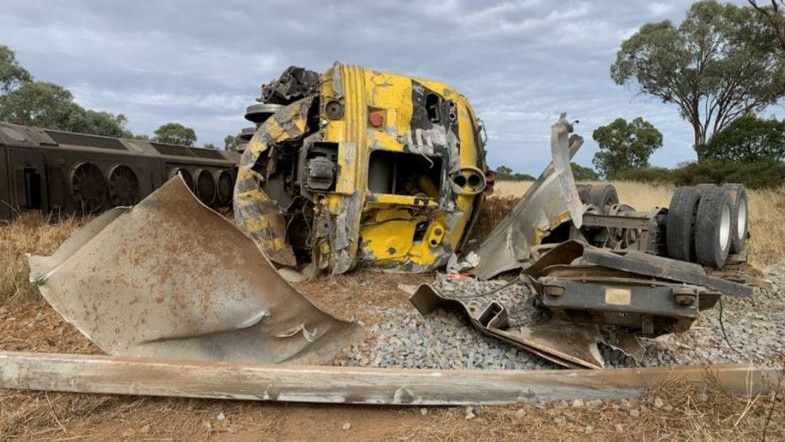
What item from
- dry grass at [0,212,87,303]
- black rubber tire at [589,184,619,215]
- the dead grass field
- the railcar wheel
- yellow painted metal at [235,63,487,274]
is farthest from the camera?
the railcar wheel

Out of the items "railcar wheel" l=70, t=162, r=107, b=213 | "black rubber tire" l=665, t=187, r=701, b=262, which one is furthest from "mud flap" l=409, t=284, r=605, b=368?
"railcar wheel" l=70, t=162, r=107, b=213

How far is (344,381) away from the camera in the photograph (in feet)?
10.1

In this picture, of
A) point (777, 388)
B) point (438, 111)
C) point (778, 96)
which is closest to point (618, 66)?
point (778, 96)

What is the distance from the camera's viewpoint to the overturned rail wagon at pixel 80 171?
6953mm

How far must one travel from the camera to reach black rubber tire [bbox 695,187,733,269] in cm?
548

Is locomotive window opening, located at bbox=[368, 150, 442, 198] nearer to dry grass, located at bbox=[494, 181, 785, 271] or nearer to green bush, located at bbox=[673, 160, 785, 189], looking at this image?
dry grass, located at bbox=[494, 181, 785, 271]

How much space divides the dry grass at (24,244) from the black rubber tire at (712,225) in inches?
233

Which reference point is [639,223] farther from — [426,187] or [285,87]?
[285,87]

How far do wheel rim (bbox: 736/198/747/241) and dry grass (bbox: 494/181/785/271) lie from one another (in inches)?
33.8

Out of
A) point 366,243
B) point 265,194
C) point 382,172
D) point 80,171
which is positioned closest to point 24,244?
point 80,171

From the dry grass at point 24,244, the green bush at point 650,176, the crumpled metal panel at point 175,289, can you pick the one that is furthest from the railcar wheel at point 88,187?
the green bush at point 650,176

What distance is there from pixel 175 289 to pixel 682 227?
464 cm

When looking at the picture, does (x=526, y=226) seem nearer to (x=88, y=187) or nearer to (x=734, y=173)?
(x=88, y=187)

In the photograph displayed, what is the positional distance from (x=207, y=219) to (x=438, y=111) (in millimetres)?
3459
